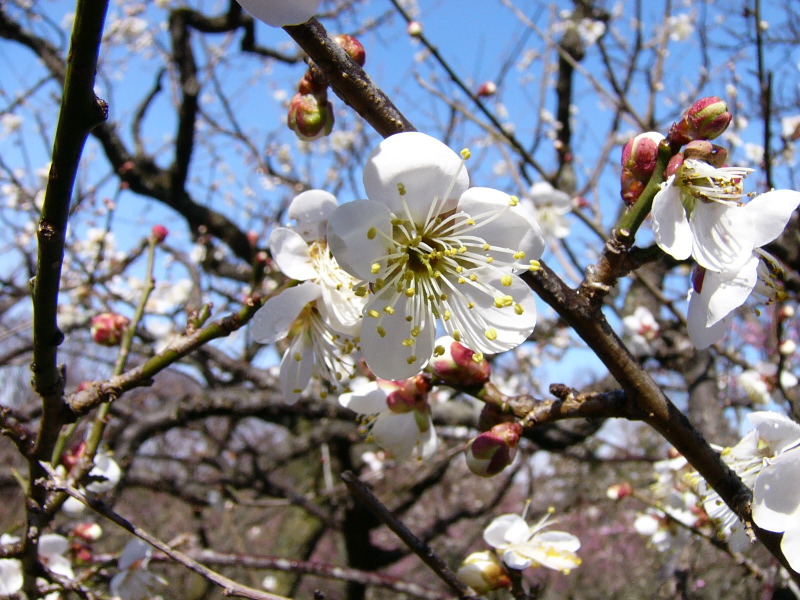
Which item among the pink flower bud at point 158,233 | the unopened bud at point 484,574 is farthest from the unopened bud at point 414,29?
the unopened bud at point 484,574

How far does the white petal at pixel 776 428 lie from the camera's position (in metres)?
0.74

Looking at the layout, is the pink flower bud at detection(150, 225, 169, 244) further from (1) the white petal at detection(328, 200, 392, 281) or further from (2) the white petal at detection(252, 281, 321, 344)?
(1) the white petal at detection(328, 200, 392, 281)

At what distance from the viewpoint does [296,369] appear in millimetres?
989

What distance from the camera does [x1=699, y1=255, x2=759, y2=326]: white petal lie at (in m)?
0.73

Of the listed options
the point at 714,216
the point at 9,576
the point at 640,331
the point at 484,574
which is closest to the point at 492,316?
the point at 714,216

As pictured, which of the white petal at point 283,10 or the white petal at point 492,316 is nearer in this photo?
the white petal at point 283,10

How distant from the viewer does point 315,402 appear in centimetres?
287

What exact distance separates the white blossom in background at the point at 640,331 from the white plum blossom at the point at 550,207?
671 mm

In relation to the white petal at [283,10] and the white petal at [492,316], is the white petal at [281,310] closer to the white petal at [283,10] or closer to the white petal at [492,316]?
the white petal at [492,316]

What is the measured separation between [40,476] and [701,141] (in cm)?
101

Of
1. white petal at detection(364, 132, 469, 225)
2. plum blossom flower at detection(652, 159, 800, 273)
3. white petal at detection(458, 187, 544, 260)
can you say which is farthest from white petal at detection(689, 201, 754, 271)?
white petal at detection(364, 132, 469, 225)

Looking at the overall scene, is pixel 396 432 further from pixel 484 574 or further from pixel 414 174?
pixel 414 174

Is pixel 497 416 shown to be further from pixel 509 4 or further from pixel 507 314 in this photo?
pixel 509 4

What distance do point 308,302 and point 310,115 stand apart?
286 millimetres
